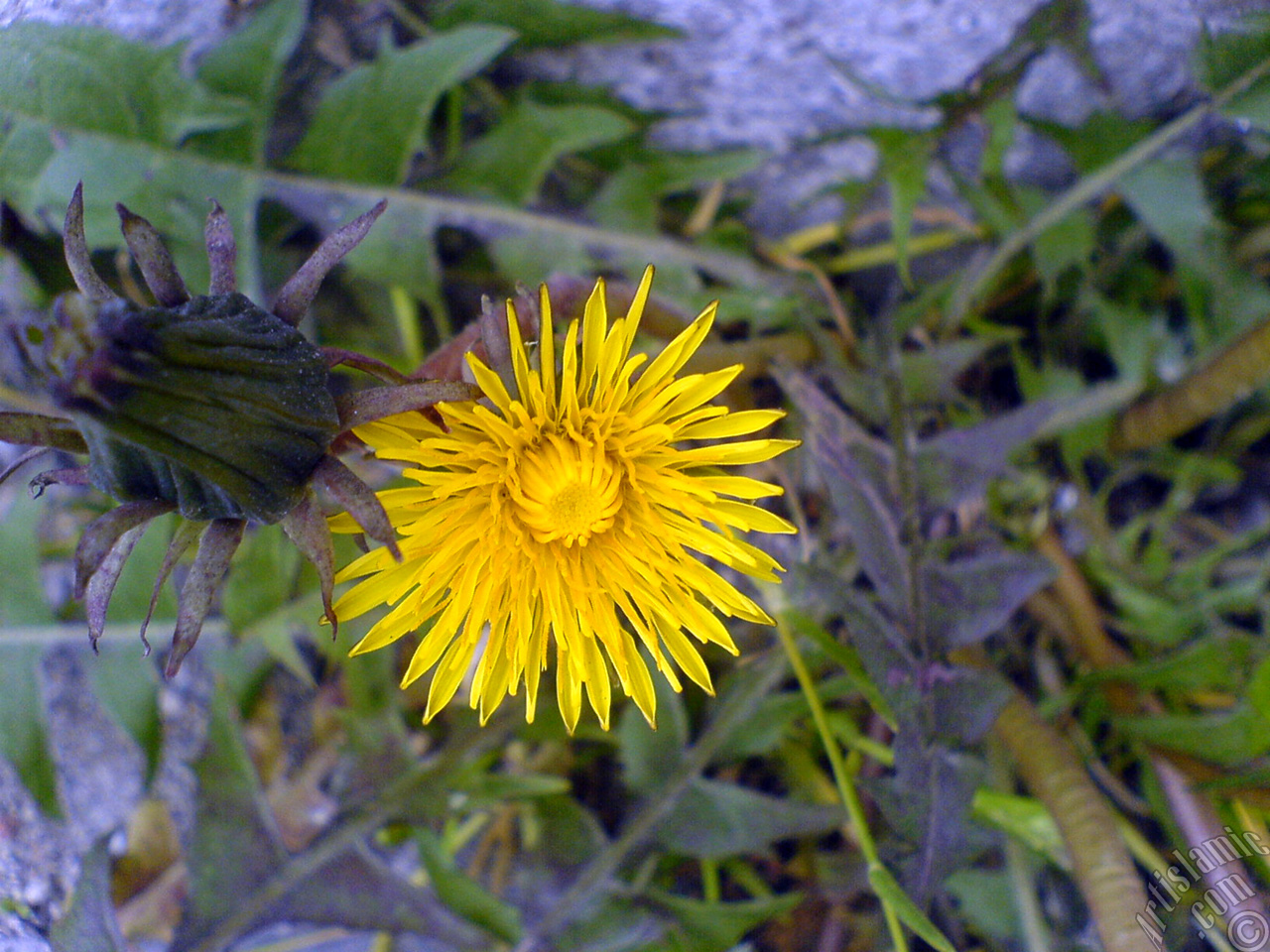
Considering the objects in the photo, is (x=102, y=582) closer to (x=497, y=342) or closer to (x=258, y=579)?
(x=497, y=342)

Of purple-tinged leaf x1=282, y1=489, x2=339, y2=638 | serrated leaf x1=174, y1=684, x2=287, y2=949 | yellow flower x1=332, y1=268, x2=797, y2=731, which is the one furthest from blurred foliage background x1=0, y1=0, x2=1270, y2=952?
purple-tinged leaf x1=282, y1=489, x2=339, y2=638

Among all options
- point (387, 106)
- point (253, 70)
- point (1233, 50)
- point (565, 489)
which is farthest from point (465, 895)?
point (1233, 50)

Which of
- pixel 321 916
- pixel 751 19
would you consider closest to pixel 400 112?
pixel 751 19

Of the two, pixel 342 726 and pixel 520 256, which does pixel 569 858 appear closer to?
pixel 342 726

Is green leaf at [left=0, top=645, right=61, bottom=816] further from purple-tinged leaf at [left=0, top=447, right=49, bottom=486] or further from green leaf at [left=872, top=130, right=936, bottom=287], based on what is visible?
green leaf at [left=872, top=130, right=936, bottom=287]

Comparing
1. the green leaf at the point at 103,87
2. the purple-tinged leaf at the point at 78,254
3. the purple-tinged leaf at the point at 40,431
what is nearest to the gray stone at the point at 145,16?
the green leaf at the point at 103,87

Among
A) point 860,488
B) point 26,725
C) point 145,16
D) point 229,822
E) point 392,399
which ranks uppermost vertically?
point 145,16
